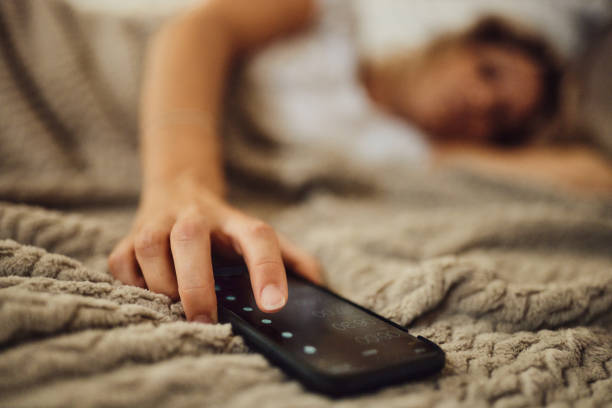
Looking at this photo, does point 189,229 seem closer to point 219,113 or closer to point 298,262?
point 298,262

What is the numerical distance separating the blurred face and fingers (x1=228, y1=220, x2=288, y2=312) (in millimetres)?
615

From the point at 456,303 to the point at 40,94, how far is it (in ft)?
2.00

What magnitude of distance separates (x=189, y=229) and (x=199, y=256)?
0.03 m

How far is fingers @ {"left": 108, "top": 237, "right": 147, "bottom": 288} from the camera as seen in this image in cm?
35

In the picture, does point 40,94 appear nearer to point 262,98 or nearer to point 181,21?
point 181,21

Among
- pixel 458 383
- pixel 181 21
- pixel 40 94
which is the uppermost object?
pixel 181 21

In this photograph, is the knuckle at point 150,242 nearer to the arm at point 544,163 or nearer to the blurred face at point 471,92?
the arm at point 544,163

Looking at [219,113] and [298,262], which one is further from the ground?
[219,113]

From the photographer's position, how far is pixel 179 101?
0.58m

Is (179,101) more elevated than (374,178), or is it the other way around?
(179,101)

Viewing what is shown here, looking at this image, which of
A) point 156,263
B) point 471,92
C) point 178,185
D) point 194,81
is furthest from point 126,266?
point 471,92

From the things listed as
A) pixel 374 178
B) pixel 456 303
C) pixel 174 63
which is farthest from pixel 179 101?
pixel 456 303

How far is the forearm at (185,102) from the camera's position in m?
0.52

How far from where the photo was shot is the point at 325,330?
293 millimetres
